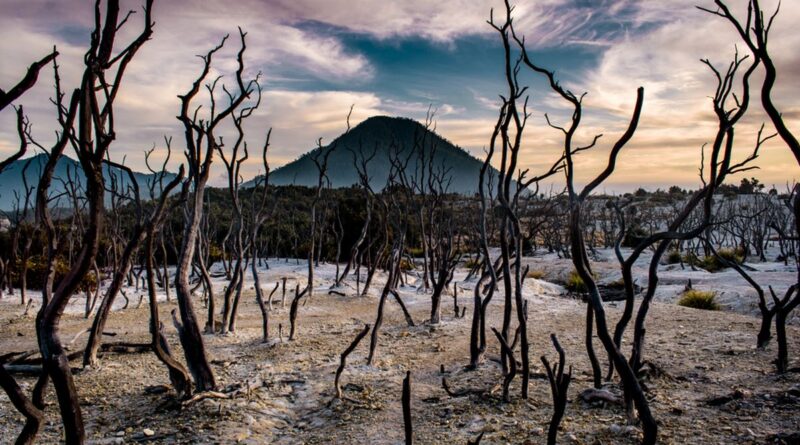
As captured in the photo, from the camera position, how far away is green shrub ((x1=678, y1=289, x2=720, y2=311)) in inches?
480

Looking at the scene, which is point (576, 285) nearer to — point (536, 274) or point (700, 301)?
point (536, 274)

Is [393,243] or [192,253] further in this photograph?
[393,243]

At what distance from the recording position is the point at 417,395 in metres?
5.81

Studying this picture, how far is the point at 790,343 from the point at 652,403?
12.7 feet

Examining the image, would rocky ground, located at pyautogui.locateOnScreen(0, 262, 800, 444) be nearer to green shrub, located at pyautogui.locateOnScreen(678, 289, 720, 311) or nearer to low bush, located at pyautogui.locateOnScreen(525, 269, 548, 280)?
green shrub, located at pyautogui.locateOnScreen(678, 289, 720, 311)

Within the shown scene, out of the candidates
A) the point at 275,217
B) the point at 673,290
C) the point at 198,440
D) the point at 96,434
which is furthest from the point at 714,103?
the point at 275,217

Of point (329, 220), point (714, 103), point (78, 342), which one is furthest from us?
point (329, 220)

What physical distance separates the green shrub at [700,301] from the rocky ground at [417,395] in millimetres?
2805

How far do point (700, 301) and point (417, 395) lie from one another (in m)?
9.41

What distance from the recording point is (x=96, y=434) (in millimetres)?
4516

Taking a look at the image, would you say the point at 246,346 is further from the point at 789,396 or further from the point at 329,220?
the point at 329,220

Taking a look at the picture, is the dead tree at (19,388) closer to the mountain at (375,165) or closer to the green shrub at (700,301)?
the green shrub at (700,301)

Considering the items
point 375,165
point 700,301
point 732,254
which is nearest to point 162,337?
point 700,301

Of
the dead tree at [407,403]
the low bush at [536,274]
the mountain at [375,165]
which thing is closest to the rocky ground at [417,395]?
the dead tree at [407,403]
